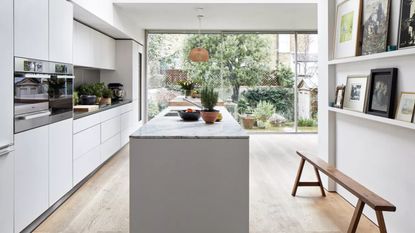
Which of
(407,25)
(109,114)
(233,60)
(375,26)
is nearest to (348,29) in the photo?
(375,26)

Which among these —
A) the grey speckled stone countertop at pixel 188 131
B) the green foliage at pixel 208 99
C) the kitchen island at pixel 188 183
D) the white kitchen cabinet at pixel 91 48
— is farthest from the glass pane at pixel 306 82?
the kitchen island at pixel 188 183

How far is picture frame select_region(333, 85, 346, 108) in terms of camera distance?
3.88 m

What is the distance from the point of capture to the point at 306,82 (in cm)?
916

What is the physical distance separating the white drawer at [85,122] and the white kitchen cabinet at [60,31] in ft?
2.38

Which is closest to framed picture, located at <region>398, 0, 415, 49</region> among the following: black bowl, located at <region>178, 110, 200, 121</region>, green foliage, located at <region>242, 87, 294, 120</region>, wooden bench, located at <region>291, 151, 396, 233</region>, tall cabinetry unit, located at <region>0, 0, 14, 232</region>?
wooden bench, located at <region>291, 151, 396, 233</region>

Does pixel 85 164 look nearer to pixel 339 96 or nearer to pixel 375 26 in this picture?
pixel 339 96

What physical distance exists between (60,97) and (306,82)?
6722 millimetres

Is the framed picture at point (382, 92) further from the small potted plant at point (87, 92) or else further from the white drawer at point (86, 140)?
the small potted plant at point (87, 92)

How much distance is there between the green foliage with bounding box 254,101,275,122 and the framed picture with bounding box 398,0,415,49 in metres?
6.41

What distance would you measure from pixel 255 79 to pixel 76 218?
21.2 feet

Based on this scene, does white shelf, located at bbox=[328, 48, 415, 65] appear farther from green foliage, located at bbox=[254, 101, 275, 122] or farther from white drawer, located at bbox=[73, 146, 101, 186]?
green foliage, located at bbox=[254, 101, 275, 122]

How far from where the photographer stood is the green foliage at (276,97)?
9.12 meters

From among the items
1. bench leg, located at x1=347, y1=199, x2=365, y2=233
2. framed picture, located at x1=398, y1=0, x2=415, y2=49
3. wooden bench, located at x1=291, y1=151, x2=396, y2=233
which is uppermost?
framed picture, located at x1=398, y1=0, x2=415, y2=49

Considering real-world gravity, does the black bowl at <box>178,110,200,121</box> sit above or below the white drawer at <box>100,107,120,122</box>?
above
